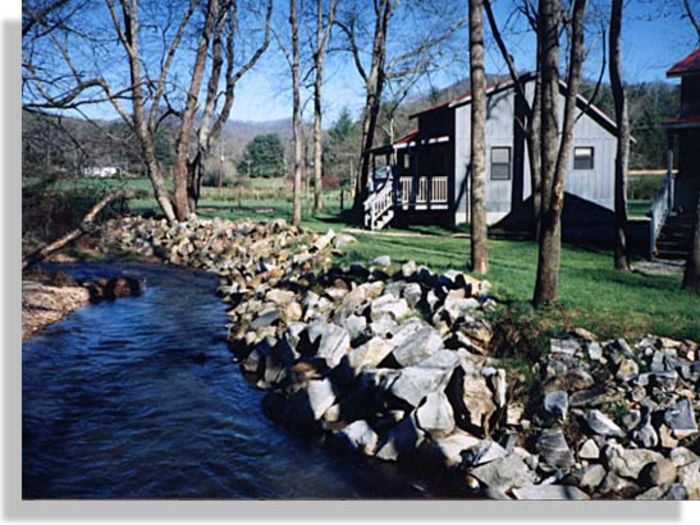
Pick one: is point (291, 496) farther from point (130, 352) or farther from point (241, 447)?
point (130, 352)

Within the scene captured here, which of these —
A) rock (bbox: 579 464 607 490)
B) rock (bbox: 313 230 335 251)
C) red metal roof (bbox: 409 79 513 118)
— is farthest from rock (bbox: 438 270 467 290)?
red metal roof (bbox: 409 79 513 118)

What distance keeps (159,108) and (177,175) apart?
444 cm

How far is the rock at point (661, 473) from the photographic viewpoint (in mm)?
3545

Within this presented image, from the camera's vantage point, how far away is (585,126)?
12195 millimetres

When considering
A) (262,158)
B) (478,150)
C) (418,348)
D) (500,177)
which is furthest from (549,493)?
(262,158)

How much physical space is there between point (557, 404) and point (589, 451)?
34cm

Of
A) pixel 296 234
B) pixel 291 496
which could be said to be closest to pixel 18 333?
pixel 291 496

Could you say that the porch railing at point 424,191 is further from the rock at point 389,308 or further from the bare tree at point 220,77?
the rock at point 389,308

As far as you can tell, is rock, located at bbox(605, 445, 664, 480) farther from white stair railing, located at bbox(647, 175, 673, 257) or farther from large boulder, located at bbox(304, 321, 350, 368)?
white stair railing, located at bbox(647, 175, 673, 257)

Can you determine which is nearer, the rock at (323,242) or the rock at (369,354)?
the rock at (369,354)

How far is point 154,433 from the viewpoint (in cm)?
412

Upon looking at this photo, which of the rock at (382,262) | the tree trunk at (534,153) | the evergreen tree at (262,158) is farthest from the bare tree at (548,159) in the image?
the evergreen tree at (262,158)

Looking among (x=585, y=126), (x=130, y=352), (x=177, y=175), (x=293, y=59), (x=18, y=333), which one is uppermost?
(x=293, y=59)

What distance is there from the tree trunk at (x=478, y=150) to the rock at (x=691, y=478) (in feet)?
9.64
